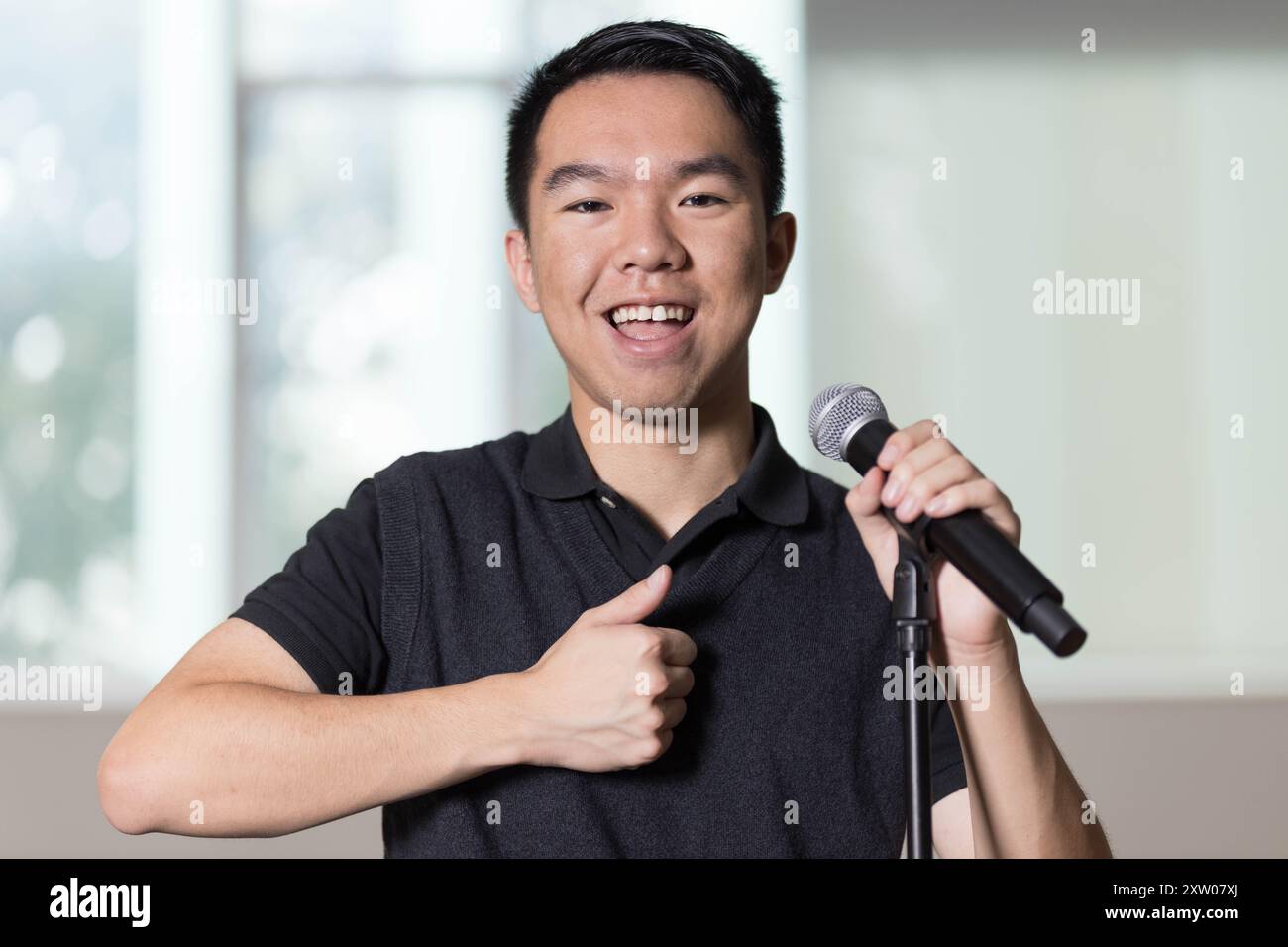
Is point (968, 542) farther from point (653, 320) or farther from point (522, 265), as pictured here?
point (522, 265)

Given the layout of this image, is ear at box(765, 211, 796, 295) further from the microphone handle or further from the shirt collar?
the microphone handle

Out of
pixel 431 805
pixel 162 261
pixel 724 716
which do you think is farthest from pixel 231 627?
pixel 162 261

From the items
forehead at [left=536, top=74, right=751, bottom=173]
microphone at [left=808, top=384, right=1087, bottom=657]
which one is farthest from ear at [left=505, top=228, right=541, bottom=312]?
microphone at [left=808, top=384, right=1087, bottom=657]

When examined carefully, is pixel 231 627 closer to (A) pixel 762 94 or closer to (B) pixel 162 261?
(A) pixel 762 94

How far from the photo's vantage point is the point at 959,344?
306cm

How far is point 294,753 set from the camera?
1141 mm

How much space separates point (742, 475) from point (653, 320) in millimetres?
218

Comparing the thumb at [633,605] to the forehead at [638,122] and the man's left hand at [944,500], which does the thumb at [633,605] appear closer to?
the man's left hand at [944,500]

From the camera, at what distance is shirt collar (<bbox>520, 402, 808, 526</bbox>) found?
1384 mm

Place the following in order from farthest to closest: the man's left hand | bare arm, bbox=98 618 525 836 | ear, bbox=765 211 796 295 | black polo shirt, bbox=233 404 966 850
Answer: ear, bbox=765 211 796 295 → black polo shirt, bbox=233 404 966 850 → bare arm, bbox=98 618 525 836 → the man's left hand

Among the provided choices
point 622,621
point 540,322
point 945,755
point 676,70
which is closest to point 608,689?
point 622,621

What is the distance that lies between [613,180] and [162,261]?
77.5 inches

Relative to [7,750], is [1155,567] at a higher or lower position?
higher

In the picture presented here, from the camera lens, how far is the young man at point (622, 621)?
3.75ft
